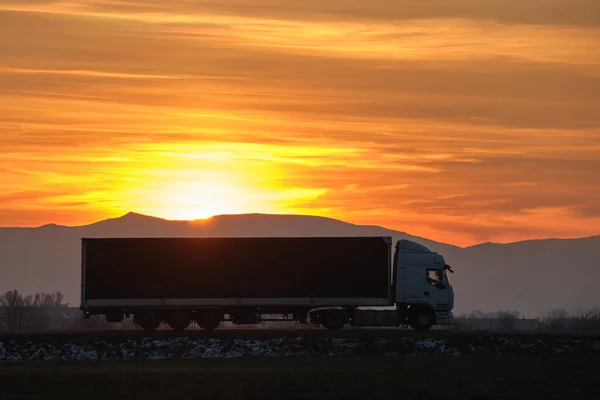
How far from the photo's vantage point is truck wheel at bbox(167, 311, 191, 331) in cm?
6378

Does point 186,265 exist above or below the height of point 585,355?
above

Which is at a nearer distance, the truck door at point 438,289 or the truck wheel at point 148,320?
the truck wheel at point 148,320

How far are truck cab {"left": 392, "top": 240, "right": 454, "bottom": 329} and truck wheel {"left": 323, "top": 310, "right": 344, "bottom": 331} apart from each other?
115 inches

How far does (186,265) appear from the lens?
6450 cm

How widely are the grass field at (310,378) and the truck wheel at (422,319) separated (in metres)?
11.4

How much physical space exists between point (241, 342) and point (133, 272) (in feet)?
35.9

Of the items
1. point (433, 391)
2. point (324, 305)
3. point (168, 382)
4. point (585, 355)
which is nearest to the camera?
point (433, 391)

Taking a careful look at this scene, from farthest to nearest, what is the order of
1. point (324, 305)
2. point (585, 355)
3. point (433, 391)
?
point (324, 305) < point (585, 355) < point (433, 391)

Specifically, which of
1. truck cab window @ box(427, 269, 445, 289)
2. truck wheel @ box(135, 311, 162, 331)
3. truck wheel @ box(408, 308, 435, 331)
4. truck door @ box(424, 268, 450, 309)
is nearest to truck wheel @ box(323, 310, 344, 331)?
truck wheel @ box(408, 308, 435, 331)

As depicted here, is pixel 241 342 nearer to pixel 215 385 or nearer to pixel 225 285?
pixel 225 285

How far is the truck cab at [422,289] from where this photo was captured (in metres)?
64.2

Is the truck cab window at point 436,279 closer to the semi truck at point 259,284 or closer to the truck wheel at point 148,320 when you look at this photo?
the semi truck at point 259,284

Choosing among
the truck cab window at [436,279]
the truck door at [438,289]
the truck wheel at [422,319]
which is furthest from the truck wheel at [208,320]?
the truck cab window at [436,279]

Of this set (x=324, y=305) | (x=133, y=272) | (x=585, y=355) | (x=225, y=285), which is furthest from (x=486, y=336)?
(x=133, y=272)
